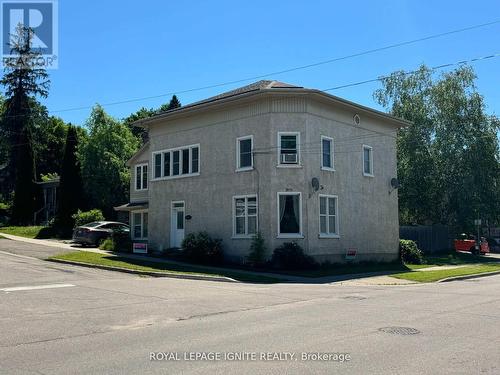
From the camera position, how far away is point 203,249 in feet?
80.5

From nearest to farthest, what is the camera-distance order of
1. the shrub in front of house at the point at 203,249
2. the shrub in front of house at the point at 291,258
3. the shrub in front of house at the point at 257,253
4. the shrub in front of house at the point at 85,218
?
the shrub in front of house at the point at 291,258 < the shrub in front of house at the point at 257,253 < the shrub in front of house at the point at 203,249 < the shrub in front of house at the point at 85,218

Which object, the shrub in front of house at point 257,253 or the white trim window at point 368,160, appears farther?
the white trim window at point 368,160

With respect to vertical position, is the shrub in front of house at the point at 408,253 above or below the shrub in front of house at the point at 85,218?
below

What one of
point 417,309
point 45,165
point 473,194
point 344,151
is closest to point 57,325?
point 417,309

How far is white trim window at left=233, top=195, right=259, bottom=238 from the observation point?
80.8ft

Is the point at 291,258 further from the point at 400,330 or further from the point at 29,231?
the point at 29,231

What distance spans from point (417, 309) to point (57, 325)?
7.51 meters

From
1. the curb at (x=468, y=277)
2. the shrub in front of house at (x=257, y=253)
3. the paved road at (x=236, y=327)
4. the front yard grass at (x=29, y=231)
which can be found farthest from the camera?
the front yard grass at (x=29, y=231)

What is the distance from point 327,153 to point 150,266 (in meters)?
9.78

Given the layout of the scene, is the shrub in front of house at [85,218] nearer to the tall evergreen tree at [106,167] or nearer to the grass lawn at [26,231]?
the grass lawn at [26,231]

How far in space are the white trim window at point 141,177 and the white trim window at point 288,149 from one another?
12549 millimetres

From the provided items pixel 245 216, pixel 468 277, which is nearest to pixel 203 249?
pixel 245 216

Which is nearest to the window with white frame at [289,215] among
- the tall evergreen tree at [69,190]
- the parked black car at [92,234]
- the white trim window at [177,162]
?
the white trim window at [177,162]

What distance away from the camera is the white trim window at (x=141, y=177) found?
34312 mm
